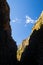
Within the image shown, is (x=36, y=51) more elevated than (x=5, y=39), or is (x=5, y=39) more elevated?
(x=5, y=39)

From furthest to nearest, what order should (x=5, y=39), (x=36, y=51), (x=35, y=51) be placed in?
(x=35, y=51)
(x=36, y=51)
(x=5, y=39)

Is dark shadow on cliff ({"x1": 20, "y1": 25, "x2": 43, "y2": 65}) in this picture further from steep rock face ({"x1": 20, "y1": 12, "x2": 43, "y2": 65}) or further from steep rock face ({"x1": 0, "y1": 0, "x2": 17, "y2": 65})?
steep rock face ({"x1": 0, "y1": 0, "x2": 17, "y2": 65})

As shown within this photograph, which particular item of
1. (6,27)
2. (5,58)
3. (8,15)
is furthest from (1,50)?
(8,15)

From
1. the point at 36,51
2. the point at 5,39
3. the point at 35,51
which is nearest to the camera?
the point at 5,39

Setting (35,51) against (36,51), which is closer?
(36,51)

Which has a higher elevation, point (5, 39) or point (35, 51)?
point (5, 39)

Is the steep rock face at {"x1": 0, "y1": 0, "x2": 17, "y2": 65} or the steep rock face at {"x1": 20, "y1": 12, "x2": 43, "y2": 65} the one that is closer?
the steep rock face at {"x1": 0, "y1": 0, "x2": 17, "y2": 65}

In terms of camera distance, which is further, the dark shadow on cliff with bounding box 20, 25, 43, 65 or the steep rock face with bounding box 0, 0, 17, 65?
the dark shadow on cliff with bounding box 20, 25, 43, 65

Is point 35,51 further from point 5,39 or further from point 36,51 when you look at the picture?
point 5,39

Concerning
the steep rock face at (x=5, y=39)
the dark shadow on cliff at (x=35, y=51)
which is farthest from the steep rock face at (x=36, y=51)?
the steep rock face at (x=5, y=39)

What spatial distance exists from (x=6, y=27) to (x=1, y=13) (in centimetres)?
579

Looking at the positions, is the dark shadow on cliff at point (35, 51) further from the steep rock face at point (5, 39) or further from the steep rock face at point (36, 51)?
the steep rock face at point (5, 39)

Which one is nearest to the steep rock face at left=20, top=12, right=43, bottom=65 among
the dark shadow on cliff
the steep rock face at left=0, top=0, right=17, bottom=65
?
the dark shadow on cliff

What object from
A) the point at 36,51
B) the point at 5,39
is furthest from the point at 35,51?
the point at 5,39
